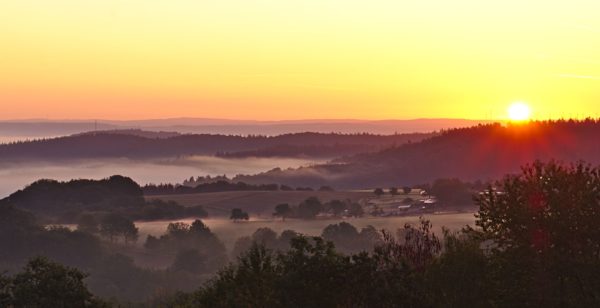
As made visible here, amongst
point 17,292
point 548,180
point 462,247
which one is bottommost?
point 17,292

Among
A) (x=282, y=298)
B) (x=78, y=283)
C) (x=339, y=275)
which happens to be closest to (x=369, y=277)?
(x=339, y=275)

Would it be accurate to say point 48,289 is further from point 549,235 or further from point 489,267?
point 549,235

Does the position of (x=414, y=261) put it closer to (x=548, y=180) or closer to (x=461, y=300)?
(x=461, y=300)

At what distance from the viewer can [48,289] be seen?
196ft

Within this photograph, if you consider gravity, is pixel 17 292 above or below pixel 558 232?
below

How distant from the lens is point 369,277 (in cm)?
5100

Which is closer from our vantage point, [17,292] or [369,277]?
[369,277]

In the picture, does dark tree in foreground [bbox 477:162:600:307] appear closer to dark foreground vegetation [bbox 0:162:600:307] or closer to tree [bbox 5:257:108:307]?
dark foreground vegetation [bbox 0:162:600:307]

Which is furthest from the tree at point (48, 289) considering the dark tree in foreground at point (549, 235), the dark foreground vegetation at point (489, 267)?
the dark tree in foreground at point (549, 235)

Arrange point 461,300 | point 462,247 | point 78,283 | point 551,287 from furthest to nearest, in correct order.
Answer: point 78,283, point 462,247, point 461,300, point 551,287

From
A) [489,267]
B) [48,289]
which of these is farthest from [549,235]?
[48,289]

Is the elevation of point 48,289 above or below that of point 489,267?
below

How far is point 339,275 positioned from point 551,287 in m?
12.7

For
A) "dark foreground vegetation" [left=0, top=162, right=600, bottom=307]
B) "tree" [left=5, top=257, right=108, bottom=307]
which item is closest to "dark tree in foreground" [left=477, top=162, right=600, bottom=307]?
"dark foreground vegetation" [left=0, top=162, right=600, bottom=307]
